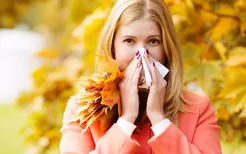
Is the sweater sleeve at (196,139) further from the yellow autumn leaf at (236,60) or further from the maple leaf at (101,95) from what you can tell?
the yellow autumn leaf at (236,60)

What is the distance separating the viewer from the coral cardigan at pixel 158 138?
2.92 m

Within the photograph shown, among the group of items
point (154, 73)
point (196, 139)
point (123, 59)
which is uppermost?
point (123, 59)

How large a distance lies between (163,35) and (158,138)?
0.46 metres

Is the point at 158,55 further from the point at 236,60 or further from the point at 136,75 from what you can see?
the point at 236,60

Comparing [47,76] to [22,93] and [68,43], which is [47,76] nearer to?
[22,93]

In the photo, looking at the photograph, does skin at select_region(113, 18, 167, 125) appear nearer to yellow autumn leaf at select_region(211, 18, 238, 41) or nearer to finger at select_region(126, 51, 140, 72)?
finger at select_region(126, 51, 140, 72)

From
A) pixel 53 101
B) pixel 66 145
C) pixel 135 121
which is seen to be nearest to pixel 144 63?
pixel 135 121

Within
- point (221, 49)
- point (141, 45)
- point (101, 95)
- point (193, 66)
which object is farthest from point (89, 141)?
point (221, 49)

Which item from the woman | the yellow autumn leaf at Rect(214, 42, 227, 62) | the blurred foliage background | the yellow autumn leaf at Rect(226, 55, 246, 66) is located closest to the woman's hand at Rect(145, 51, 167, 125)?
the woman

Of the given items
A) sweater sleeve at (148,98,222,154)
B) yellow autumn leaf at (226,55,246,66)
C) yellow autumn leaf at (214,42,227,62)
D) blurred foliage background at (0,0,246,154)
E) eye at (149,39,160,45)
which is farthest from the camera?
yellow autumn leaf at (214,42,227,62)

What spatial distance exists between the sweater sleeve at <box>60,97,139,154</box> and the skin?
90 mm

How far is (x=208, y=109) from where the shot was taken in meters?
3.16

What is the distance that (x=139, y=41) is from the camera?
3.00 metres

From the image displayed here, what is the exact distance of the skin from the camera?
2953mm
